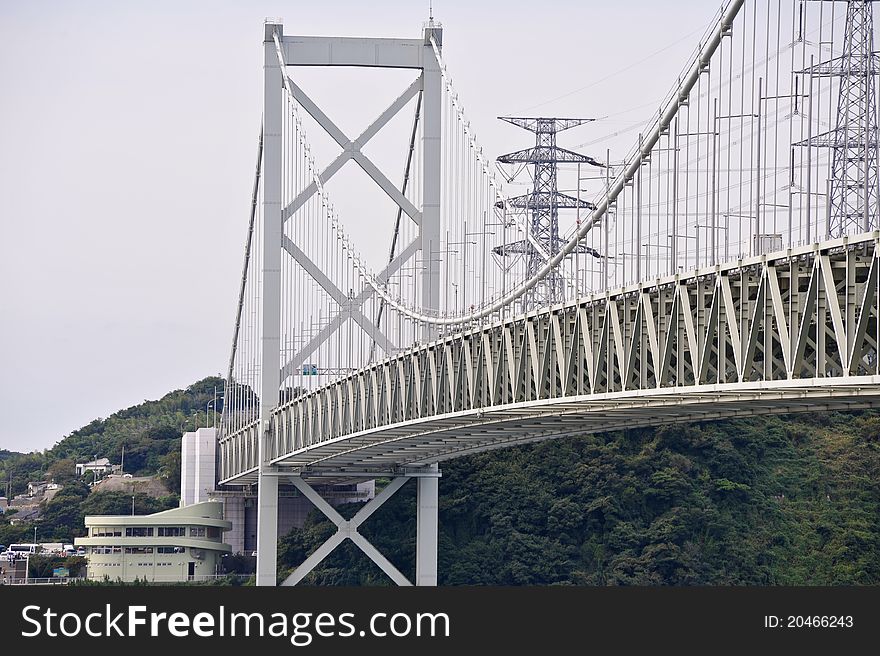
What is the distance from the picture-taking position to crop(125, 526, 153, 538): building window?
81.6m

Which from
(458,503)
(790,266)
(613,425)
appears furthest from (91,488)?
(790,266)

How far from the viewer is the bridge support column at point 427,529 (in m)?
63.8

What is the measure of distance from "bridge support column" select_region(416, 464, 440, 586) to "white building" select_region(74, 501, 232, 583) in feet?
53.7

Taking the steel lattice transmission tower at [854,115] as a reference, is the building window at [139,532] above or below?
below

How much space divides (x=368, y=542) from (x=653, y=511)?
32.6 feet

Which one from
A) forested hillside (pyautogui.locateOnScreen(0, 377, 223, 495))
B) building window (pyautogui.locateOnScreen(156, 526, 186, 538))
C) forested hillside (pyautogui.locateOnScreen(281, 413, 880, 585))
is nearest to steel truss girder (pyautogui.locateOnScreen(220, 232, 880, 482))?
forested hillside (pyautogui.locateOnScreen(281, 413, 880, 585))

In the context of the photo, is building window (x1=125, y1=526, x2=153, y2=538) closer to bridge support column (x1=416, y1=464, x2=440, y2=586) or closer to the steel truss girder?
bridge support column (x1=416, y1=464, x2=440, y2=586)

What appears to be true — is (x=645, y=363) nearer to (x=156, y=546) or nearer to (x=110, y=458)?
(x=156, y=546)

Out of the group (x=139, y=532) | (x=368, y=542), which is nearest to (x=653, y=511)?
Result: (x=368, y=542)

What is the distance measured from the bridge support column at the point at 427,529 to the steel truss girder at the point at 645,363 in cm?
988

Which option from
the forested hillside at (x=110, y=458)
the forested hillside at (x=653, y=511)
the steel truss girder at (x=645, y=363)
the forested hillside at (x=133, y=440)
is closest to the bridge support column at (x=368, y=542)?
the forested hillside at (x=653, y=511)

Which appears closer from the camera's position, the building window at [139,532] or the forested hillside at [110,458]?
the building window at [139,532]

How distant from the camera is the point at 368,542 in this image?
219 ft

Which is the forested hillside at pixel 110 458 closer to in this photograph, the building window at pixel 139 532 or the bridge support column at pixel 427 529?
the building window at pixel 139 532
